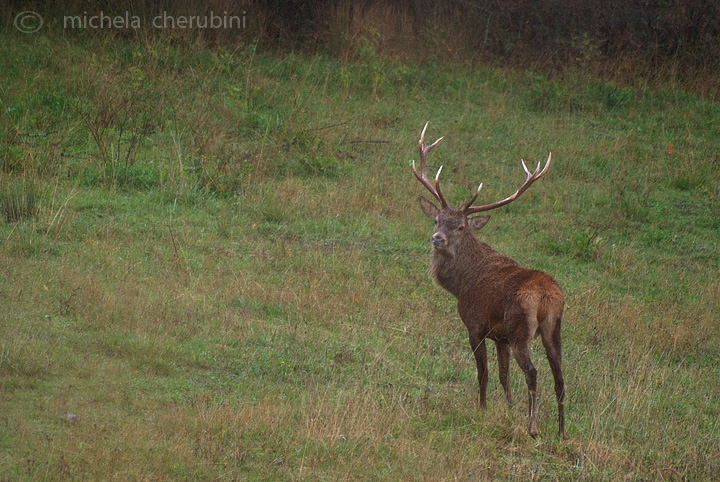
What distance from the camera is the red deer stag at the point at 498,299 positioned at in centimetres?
554

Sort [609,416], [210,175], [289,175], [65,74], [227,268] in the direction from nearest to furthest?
[609,416], [227,268], [210,175], [289,175], [65,74]

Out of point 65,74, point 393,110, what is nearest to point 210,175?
point 65,74

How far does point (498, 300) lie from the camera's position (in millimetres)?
5891

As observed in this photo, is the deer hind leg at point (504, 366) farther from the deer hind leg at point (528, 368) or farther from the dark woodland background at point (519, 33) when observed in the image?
the dark woodland background at point (519, 33)

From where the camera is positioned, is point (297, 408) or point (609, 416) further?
point (609, 416)

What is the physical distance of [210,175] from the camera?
9914 mm

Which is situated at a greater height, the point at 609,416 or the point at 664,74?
the point at 664,74

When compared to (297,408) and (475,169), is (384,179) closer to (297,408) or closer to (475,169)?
(475,169)

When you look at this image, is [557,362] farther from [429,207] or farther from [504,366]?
[429,207]

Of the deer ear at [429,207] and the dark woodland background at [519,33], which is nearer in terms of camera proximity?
the deer ear at [429,207]

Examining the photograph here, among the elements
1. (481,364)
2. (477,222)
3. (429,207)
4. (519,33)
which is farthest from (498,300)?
(519,33)

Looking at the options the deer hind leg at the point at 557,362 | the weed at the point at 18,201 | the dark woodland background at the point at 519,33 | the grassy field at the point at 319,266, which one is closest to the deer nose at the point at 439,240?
the grassy field at the point at 319,266

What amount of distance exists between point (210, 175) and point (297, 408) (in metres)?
4.78

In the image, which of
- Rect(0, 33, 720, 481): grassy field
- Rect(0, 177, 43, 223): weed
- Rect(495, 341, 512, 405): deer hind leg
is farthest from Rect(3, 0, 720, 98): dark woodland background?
Rect(495, 341, 512, 405): deer hind leg
